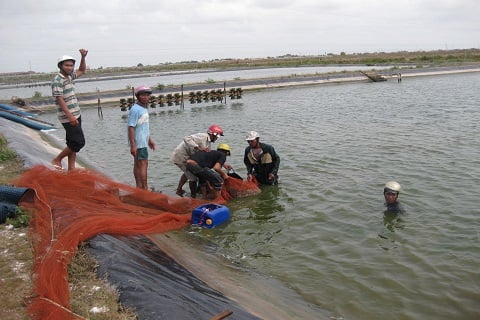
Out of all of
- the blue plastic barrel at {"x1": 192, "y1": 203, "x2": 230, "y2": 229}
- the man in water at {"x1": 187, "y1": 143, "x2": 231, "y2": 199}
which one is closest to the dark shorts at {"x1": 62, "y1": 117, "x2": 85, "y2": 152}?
the man in water at {"x1": 187, "y1": 143, "x2": 231, "y2": 199}

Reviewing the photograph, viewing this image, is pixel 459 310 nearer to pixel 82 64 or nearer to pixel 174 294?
pixel 174 294

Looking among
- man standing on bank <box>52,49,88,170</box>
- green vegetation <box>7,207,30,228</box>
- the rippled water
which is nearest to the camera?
the rippled water

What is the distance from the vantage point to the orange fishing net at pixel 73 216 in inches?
153

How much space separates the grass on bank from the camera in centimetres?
366

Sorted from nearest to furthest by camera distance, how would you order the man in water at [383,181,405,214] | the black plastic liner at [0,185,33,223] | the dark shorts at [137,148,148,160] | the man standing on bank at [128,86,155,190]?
1. the black plastic liner at [0,185,33,223]
2. the man standing on bank at [128,86,155,190]
3. the dark shorts at [137,148,148,160]
4. the man in water at [383,181,405,214]

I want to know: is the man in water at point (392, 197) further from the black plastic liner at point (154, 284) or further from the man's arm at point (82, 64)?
the man's arm at point (82, 64)

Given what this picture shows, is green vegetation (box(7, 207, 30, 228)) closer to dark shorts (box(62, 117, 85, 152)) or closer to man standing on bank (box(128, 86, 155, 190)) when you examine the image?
dark shorts (box(62, 117, 85, 152))

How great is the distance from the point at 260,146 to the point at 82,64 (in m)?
4.30

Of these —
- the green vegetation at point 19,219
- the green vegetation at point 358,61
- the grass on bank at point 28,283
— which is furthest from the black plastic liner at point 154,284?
the green vegetation at point 358,61

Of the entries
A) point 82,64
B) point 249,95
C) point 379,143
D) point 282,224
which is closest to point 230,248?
point 282,224

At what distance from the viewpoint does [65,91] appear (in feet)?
24.3

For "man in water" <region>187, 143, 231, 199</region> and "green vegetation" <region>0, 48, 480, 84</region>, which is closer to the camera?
"man in water" <region>187, 143, 231, 199</region>

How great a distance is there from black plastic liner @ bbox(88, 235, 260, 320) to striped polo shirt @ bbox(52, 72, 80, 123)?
3.17 metres

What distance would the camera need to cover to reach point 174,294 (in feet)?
13.4
